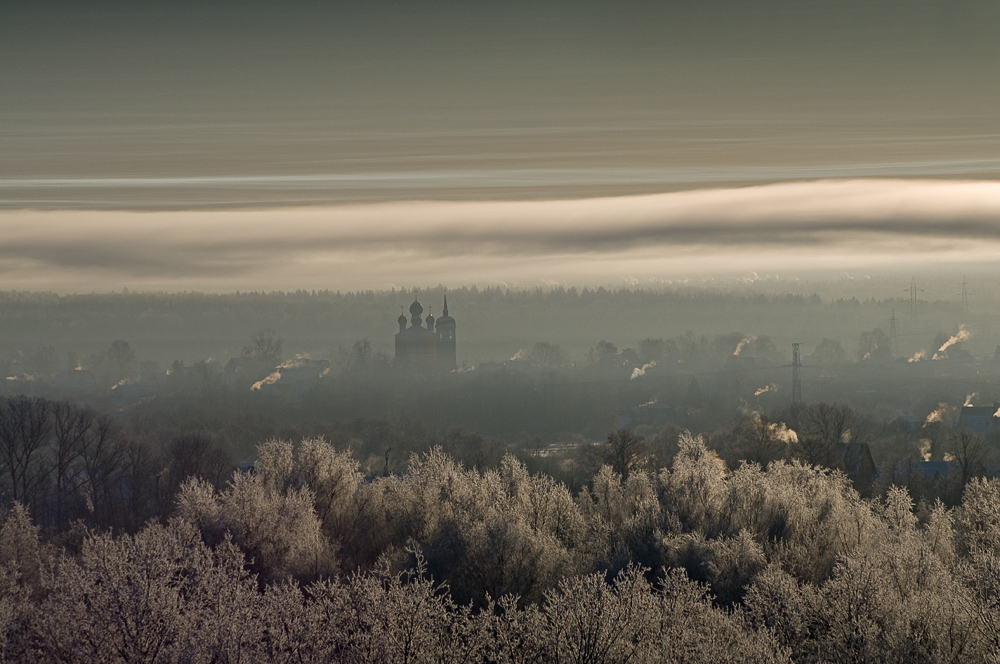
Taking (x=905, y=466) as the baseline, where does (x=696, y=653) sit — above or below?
above

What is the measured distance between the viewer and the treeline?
26062 mm

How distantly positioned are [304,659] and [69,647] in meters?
7.94

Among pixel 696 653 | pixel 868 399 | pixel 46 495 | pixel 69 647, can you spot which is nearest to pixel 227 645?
pixel 69 647

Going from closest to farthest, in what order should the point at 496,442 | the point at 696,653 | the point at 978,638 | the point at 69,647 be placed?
the point at 696,653, the point at 978,638, the point at 69,647, the point at 496,442

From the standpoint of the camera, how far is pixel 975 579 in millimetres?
29531

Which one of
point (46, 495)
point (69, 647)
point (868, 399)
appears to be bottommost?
point (868, 399)

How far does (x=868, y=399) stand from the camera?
175500 mm

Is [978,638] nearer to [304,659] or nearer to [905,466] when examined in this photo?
[304,659]

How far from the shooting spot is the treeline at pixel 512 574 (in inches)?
1026

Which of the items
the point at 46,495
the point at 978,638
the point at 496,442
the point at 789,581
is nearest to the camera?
the point at 978,638

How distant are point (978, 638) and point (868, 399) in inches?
6164

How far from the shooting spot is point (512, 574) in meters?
38.9

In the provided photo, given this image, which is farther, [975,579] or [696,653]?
[975,579]

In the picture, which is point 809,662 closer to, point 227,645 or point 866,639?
point 866,639
